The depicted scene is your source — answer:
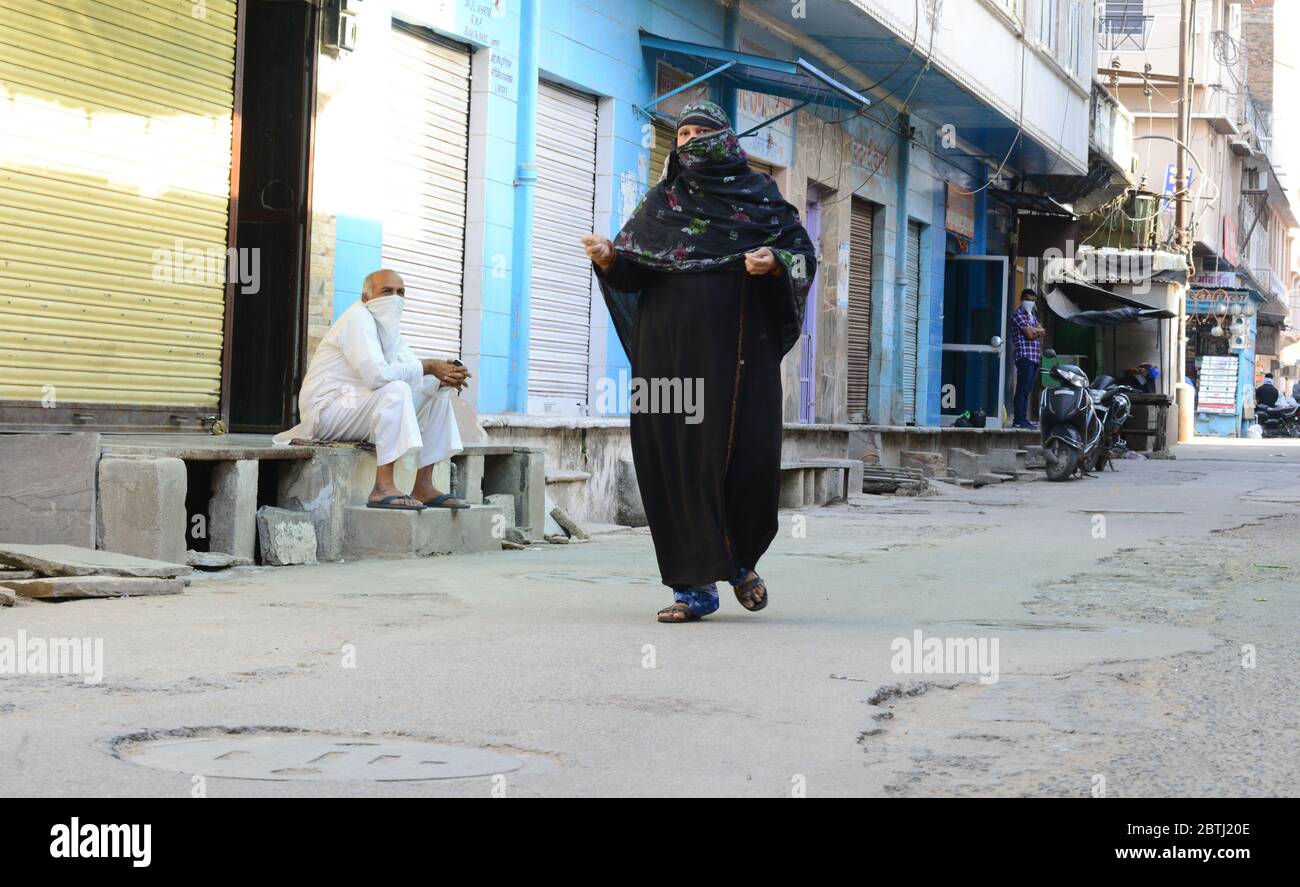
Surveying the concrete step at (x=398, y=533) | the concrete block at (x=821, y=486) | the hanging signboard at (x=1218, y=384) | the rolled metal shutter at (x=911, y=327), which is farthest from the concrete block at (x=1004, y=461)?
the hanging signboard at (x=1218, y=384)

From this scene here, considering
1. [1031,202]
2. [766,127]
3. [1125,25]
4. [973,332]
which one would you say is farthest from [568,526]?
[1125,25]

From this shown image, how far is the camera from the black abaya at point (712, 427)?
6.23 metres

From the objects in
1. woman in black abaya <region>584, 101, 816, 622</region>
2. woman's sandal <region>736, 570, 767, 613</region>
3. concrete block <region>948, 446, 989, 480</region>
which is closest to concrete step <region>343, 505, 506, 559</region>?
woman in black abaya <region>584, 101, 816, 622</region>

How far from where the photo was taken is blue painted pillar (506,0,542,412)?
1244cm

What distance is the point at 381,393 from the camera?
8672 mm

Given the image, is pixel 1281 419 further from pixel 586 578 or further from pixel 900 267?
pixel 586 578

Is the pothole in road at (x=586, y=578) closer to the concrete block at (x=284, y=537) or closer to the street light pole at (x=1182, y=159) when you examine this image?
the concrete block at (x=284, y=537)

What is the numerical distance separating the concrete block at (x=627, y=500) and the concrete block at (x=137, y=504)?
18.9 ft

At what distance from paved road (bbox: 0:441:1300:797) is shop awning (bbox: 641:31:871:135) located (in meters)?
6.24

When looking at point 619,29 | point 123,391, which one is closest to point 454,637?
point 123,391

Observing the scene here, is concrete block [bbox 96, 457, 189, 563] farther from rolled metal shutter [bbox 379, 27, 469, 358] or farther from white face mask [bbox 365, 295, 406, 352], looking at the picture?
rolled metal shutter [bbox 379, 27, 469, 358]

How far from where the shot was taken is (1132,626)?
622cm

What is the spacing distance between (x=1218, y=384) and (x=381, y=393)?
4678 cm
